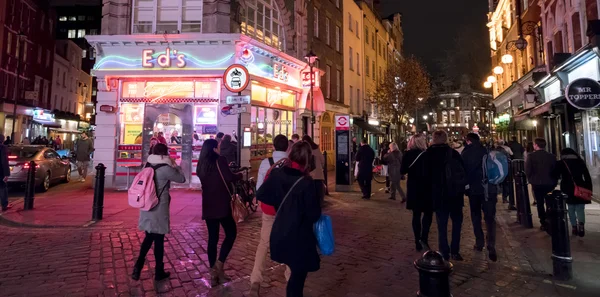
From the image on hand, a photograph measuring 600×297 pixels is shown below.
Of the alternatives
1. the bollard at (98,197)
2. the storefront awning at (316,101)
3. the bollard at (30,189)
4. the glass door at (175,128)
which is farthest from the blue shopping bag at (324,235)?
the storefront awning at (316,101)

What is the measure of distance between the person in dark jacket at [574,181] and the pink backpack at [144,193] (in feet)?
23.4

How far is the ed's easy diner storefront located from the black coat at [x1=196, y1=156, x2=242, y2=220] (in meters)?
8.07

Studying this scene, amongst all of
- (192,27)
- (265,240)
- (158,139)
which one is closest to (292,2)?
(192,27)

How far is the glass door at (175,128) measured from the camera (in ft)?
41.6

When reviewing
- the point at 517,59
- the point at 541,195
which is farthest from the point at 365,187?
the point at 517,59

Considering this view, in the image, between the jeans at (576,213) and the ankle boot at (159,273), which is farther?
the jeans at (576,213)

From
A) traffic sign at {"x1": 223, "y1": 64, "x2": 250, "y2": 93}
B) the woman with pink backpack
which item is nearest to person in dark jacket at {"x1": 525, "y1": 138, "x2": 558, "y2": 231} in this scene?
the woman with pink backpack

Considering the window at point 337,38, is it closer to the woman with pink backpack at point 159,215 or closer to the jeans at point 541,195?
the jeans at point 541,195

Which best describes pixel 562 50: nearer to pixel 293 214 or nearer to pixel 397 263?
pixel 397 263

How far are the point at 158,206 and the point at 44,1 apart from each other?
42.4 m

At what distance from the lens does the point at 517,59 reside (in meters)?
21.3

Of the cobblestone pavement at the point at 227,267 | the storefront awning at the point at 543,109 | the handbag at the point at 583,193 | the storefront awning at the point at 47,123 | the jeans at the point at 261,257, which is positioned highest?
the storefront awning at the point at 47,123

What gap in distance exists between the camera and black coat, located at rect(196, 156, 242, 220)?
4348 millimetres

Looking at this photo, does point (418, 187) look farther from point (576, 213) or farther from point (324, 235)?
point (576, 213)
